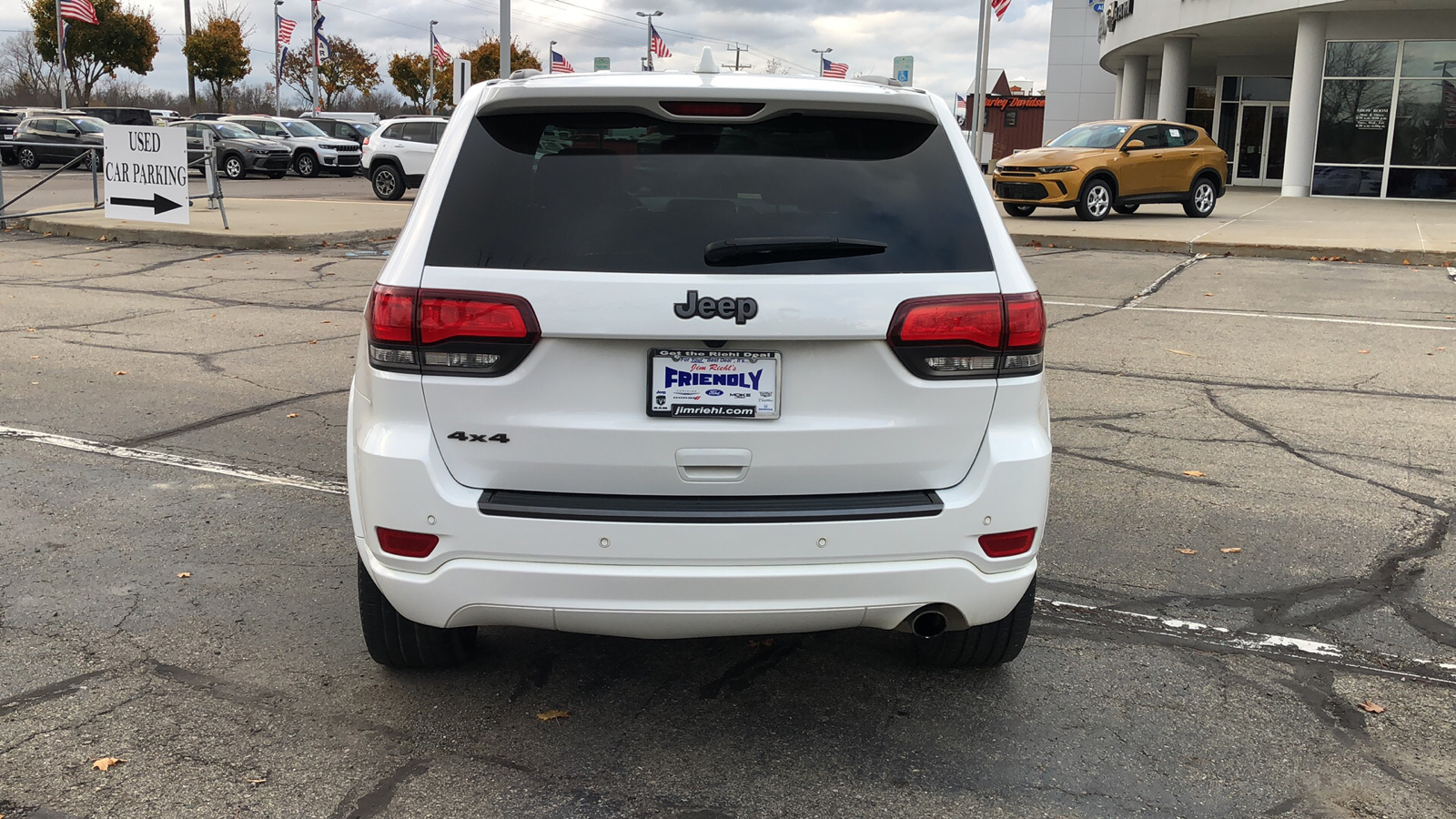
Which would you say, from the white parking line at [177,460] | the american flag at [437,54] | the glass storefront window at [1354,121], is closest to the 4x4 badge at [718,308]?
the white parking line at [177,460]

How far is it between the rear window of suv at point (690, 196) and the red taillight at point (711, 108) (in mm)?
42

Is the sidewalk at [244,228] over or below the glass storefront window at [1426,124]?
below

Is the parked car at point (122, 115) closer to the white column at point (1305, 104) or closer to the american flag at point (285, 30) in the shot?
the american flag at point (285, 30)

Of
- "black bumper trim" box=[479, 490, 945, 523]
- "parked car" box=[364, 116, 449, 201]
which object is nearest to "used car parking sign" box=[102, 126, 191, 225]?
"parked car" box=[364, 116, 449, 201]

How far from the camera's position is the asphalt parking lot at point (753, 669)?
10.0ft

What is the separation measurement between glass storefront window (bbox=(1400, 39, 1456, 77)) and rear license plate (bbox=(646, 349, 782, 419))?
29767 millimetres

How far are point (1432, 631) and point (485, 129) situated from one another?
11.6ft

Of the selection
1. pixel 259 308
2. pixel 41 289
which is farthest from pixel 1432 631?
pixel 41 289

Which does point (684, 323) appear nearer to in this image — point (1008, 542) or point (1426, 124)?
point (1008, 542)

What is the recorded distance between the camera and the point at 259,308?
11.0 m

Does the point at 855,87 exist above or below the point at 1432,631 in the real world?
above

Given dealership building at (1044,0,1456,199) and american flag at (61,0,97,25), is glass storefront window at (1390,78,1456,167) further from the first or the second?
american flag at (61,0,97,25)

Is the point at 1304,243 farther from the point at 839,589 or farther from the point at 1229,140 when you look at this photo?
the point at 1229,140

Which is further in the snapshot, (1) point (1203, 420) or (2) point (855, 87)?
(1) point (1203, 420)
